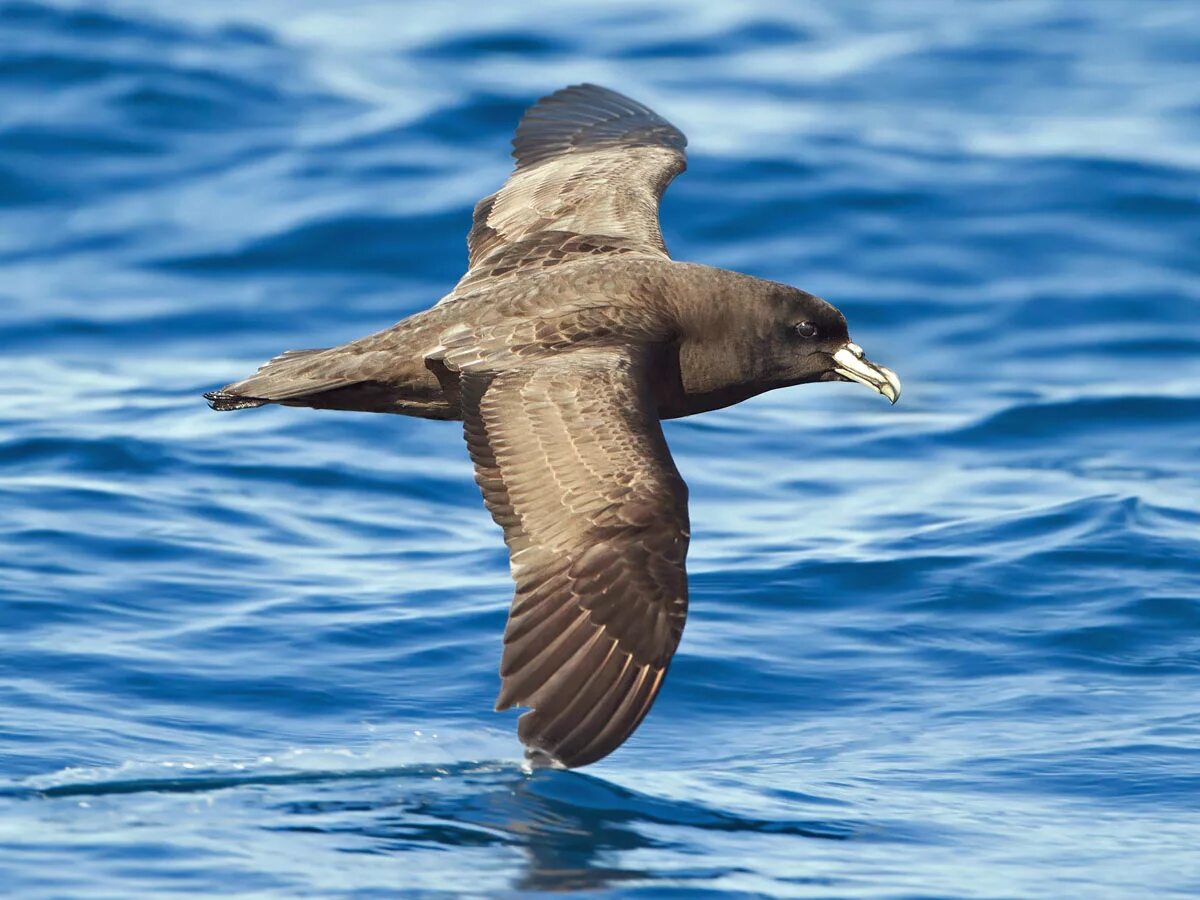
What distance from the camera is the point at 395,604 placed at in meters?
9.67

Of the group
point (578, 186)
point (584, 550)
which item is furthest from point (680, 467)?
point (584, 550)

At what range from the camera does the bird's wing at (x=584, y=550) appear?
6316 mm

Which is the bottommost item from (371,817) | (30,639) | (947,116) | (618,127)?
(371,817)

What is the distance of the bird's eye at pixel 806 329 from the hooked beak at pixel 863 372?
140mm

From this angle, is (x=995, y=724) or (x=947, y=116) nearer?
(x=995, y=724)

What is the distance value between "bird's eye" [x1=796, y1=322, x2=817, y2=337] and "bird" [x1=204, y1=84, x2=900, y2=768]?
0.05 feet

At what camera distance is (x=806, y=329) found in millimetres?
7855

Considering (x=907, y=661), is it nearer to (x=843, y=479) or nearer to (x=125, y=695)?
(x=843, y=479)

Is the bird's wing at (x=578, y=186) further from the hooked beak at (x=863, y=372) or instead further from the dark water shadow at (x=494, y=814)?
the dark water shadow at (x=494, y=814)

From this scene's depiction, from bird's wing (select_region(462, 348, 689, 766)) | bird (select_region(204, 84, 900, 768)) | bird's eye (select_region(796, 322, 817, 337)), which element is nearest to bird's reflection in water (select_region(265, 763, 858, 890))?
bird (select_region(204, 84, 900, 768))

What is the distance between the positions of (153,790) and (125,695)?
1.12 meters

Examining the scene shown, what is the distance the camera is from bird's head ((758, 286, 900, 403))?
7.80 meters

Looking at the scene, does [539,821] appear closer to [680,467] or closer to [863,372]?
[863,372]

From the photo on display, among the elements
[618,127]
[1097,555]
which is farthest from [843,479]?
[618,127]
